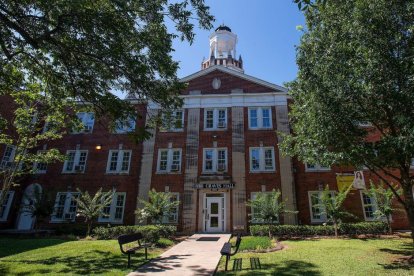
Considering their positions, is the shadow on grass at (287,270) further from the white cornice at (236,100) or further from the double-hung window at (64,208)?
the double-hung window at (64,208)

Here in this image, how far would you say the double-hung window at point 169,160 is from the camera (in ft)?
74.9

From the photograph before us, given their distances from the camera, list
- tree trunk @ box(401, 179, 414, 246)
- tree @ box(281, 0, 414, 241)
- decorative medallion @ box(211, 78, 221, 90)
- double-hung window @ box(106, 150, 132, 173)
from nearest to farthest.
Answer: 1. tree @ box(281, 0, 414, 241)
2. tree trunk @ box(401, 179, 414, 246)
3. double-hung window @ box(106, 150, 132, 173)
4. decorative medallion @ box(211, 78, 221, 90)

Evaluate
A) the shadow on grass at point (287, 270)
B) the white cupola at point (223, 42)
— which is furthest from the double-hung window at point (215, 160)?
the white cupola at point (223, 42)

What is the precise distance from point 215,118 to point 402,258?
16383mm

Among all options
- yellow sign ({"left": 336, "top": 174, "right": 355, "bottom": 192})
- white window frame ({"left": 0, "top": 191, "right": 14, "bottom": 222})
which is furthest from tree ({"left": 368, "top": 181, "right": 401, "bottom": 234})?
white window frame ({"left": 0, "top": 191, "right": 14, "bottom": 222})

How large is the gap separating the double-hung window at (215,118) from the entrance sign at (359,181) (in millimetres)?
10531

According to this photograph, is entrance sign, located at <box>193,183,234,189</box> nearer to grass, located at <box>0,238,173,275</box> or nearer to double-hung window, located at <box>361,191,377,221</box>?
grass, located at <box>0,238,173,275</box>

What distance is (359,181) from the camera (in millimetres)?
20891

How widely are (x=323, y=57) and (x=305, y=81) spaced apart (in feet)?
3.58

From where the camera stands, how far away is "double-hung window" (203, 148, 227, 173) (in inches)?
879

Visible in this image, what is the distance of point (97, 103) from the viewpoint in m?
9.05

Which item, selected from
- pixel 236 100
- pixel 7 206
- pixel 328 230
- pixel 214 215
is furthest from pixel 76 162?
pixel 328 230

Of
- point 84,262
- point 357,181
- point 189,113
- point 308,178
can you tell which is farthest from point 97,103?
point 357,181

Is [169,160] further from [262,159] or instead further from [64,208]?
[64,208]
